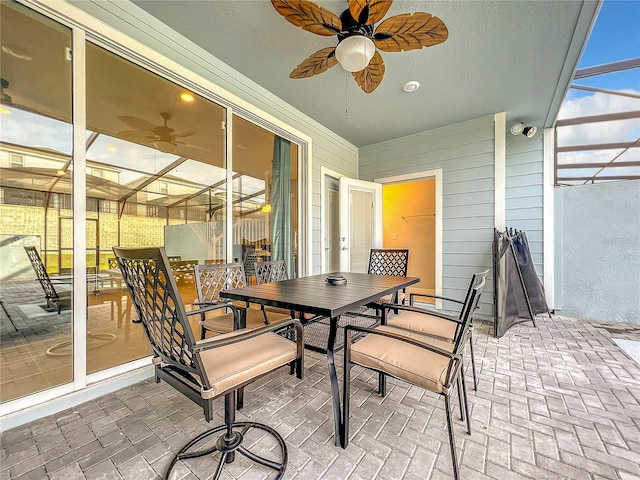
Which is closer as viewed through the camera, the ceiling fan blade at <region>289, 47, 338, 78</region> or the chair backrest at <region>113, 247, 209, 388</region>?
the chair backrest at <region>113, 247, 209, 388</region>

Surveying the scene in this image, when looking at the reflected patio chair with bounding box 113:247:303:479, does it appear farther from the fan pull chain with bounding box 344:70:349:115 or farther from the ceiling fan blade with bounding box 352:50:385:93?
the fan pull chain with bounding box 344:70:349:115

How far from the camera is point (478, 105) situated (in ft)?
11.5

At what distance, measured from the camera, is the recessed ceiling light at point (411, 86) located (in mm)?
3029

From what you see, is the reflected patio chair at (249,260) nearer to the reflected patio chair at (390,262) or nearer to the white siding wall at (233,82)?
the white siding wall at (233,82)

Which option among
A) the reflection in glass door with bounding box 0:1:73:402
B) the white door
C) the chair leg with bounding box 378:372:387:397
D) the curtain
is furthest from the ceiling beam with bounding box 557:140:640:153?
the reflection in glass door with bounding box 0:1:73:402

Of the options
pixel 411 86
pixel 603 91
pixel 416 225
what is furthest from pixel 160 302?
pixel 416 225

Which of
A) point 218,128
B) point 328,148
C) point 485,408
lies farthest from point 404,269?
point 218,128

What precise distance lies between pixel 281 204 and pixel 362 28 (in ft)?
7.45

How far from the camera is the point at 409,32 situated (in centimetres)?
182

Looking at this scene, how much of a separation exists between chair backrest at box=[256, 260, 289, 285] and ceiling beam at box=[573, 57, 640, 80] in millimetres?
3730

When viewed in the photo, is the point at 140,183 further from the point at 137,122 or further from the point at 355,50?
the point at 355,50

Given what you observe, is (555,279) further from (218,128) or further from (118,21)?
(118,21)

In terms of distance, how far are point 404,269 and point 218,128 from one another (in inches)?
105

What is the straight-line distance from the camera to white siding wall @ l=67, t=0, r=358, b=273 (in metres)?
2.05
